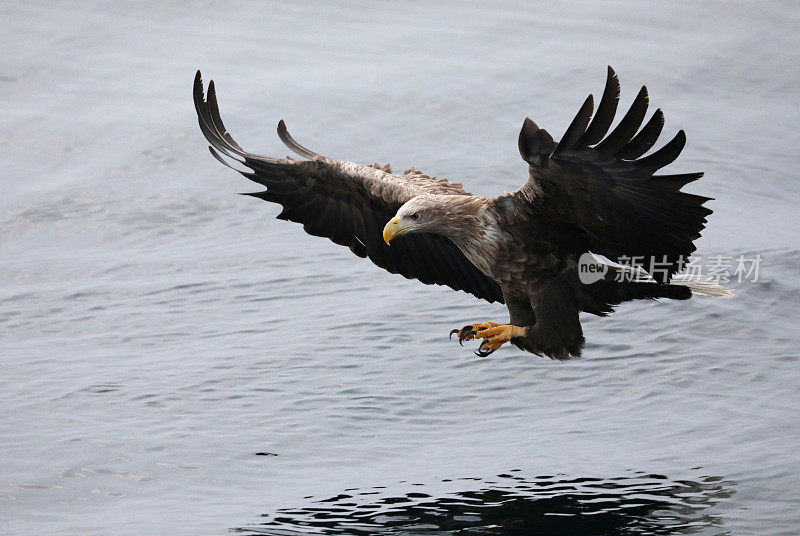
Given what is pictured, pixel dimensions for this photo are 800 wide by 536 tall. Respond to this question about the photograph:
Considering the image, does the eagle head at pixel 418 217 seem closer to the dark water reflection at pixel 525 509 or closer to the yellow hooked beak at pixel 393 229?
the yellow hooked beak at pixel 393 229

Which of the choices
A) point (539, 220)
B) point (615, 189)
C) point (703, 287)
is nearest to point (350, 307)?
point (703, 287)

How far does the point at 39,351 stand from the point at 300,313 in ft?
8.01

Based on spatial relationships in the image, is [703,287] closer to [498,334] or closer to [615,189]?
[498,334]

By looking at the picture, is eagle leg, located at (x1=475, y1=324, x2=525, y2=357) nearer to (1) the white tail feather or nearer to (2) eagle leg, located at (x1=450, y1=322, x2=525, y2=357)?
(2) eagle leg, located at (x1=450, y1=322, x2=525, y2=357)

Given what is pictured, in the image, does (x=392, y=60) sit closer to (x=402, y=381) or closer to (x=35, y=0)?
(x=35, y=0)

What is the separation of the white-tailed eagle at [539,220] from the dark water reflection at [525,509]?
101 cm

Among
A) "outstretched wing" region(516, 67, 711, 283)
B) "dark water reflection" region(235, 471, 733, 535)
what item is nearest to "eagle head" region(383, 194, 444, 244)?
"outstretched wing" region(516, 67, 711, 283)

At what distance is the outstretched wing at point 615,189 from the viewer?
7121mm

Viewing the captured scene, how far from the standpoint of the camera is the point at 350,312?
43.4ft

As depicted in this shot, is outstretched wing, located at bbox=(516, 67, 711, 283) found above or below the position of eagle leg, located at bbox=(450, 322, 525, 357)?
above

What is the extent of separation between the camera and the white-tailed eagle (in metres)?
7.26

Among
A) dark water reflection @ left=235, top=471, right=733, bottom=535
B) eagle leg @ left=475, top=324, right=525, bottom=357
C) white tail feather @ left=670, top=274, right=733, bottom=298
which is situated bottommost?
dark water reflection @ left=235, top=471, right=733, bottom=535

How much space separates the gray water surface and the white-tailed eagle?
4.26 ft

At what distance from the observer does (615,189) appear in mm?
7500
